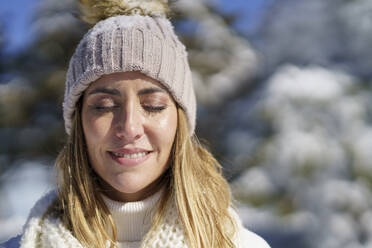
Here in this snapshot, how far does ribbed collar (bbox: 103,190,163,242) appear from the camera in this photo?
1348mm

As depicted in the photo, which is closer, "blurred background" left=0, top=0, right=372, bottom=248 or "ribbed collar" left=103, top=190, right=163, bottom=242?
"ribbed collar" left=103, top=190, right=163, bottom=242

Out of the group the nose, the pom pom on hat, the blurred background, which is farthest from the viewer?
the blurred background

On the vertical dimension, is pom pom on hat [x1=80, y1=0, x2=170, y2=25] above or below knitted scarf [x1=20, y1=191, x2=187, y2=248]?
above

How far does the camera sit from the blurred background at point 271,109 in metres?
3.22

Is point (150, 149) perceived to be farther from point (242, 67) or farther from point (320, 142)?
point (242, 67)

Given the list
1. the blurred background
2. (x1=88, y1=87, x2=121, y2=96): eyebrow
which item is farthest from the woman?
the blurred background

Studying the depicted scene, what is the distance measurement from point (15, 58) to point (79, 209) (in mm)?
2919

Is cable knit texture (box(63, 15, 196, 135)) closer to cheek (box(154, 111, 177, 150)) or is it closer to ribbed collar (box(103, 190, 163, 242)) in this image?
cheek (box(154, 111, 177, 150))

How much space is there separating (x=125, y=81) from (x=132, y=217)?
47cm

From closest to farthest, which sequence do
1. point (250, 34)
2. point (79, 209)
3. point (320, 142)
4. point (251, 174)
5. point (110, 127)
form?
point (110, 127) → point (79, 209) → point (320, 142) → point (251, 174) → point (250, 34)

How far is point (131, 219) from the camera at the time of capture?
1.36m

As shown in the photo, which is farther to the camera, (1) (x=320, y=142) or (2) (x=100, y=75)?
(1) (x=320, y=142)

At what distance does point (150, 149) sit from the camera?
4.17 feet

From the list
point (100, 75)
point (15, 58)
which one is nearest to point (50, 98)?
point (15, 58)
